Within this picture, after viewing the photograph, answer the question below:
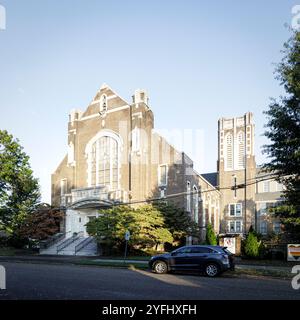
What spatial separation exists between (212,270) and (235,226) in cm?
3812

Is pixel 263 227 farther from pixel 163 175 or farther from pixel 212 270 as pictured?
pixel 212 270

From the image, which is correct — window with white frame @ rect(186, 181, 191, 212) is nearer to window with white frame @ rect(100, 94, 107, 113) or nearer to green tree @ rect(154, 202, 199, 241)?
green tree @ rect(154, 202, 199, 241)

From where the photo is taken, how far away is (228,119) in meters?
58.2

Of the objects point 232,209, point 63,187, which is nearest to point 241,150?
point 232,209

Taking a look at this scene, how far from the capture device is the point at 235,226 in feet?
180

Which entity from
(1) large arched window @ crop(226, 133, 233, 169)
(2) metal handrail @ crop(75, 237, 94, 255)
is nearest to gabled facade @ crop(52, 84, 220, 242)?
(2) metal handrail @ crop(75, 237, 94, 255)

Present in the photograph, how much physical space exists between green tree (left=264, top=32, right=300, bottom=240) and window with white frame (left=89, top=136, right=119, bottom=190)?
20231 mm

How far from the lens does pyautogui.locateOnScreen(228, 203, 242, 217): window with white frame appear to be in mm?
54978

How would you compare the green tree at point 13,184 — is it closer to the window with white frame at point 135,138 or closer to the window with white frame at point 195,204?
the window with white frame at point 135,138

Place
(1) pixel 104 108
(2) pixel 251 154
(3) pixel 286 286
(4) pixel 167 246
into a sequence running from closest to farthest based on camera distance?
(3) pixel 286 286, (4) pixel 167 246, (1) pixel 104 108, (2) pixel 251 154

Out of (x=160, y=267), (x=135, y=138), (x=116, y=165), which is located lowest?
(x=160, y=267)

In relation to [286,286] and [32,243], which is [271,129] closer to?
[286,286]
